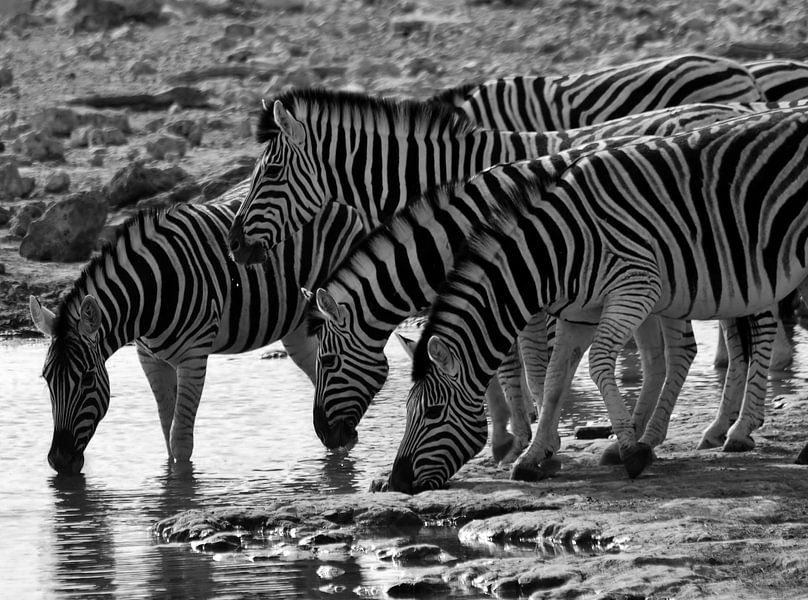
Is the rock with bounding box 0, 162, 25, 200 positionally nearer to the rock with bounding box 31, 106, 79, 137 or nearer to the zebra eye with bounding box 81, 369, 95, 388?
the rock with bounding box 31, 106, 79, 137

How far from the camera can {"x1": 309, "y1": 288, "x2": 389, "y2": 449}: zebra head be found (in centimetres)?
774

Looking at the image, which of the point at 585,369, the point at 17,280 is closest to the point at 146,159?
the point at 17,280

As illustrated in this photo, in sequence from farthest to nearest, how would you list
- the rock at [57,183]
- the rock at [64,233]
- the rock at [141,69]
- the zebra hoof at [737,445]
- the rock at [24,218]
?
the rock at [141,69] → the rock at [57,183] → the rock at [24,218] → the rock at [64,233] → the zebra hoof at [737,445]

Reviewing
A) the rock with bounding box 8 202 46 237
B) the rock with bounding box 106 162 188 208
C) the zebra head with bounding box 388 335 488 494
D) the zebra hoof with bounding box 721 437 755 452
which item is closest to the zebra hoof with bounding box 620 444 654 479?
the zebra head with bounding box 388 335 488 494

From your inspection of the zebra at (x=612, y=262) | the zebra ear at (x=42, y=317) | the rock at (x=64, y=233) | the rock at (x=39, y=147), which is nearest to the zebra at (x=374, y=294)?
the zebra at (x=612, y=262)

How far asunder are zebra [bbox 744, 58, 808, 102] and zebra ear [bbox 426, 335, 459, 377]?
17.7 feet

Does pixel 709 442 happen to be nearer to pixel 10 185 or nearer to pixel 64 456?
pixel 64 456

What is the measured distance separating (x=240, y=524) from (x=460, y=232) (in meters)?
1.94

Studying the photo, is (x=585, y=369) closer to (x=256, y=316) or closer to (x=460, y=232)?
(x=256, y=316)

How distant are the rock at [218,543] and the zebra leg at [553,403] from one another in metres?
1.49

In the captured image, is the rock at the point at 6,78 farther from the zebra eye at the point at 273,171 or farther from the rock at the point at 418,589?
the rock at the point at 418,589

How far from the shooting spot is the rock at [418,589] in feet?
18.2

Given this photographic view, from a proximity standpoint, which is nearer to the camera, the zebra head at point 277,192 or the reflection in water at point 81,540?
the reflection in water at point 81,540

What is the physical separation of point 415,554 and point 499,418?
2247 millimetres
